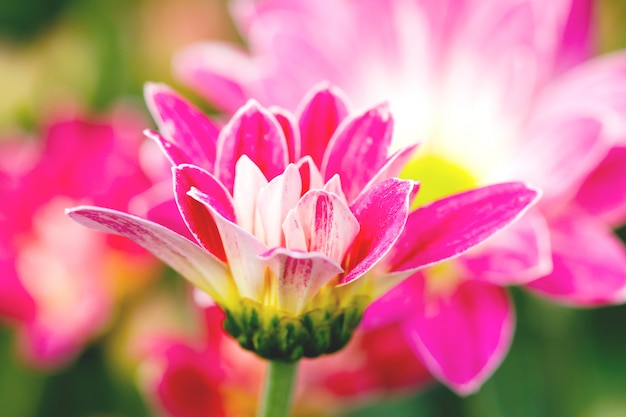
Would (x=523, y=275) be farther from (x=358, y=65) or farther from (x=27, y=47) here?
(x=27, y=47)

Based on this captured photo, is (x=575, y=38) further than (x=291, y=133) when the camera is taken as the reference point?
Yes

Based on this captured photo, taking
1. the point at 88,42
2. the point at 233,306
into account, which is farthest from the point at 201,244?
the point at 88,42

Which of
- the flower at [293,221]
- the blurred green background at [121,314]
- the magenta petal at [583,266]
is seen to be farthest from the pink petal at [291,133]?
the blurred green background at [121,314]

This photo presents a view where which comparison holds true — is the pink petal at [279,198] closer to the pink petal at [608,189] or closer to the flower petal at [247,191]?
the flower petal at [247,191]

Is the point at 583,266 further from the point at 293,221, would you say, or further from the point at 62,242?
the point at 62,242

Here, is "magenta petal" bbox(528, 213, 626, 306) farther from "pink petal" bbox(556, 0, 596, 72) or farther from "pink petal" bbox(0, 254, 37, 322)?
"pink petal" bbox(0, 254, 37, 322)

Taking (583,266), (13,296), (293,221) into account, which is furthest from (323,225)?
(13,296)

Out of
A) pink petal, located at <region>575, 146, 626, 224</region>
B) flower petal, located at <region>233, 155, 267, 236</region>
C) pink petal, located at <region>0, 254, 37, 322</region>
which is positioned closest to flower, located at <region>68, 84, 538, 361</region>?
flower petal, located at <region>233, 155, 267, 236</region>
